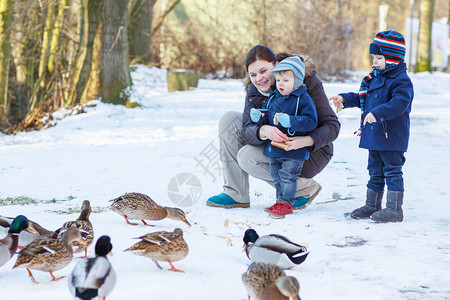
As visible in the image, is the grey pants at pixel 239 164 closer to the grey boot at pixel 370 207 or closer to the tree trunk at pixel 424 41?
the grey boot at pixel 370 207

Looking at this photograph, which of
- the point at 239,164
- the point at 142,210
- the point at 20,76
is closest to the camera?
the point at 142,210

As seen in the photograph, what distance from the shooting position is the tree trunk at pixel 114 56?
12.2 m

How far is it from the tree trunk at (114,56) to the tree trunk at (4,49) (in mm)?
2019

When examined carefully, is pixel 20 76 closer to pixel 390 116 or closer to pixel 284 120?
pixel 284 120

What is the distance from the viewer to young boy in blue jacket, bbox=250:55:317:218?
461 centimetres

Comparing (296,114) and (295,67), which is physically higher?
(295,67)

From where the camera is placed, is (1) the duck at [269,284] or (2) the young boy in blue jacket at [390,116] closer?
(1) the duck at [269,284]

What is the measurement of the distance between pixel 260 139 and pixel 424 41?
81.7ft

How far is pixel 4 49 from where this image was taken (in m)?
11.8

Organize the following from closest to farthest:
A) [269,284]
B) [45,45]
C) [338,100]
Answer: [269,284], [338,100], [45,45]

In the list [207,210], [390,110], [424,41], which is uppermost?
[424,41]

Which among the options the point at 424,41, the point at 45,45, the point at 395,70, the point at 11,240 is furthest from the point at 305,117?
the point at 424,41

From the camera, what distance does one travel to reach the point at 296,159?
4.72m

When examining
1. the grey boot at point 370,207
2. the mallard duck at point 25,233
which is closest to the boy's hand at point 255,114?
the grey boot at point 370,207
